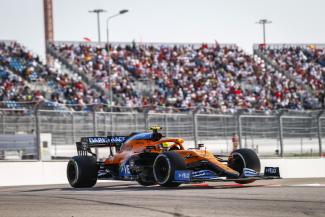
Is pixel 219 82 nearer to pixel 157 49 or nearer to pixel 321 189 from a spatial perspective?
pixel 157 49

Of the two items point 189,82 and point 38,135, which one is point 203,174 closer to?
point 38,135

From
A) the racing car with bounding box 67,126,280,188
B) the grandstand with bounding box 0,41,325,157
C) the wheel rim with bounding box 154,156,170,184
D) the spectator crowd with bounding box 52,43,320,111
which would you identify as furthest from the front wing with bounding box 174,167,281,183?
the spectator crowd with bounding box 52,43,320,111

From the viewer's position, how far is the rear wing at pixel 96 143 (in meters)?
17.8

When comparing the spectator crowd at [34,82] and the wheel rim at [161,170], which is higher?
the spectator crowd at [34,82]

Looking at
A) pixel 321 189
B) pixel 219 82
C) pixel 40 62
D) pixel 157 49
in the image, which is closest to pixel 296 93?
pixel 219 82

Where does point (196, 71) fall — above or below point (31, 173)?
above

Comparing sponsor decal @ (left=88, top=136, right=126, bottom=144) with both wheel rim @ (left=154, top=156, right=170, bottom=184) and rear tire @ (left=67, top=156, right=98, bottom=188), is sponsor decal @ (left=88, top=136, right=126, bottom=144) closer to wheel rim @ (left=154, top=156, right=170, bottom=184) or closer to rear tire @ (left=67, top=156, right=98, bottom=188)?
rear tire @ (left=67, top=156, right=98, bottom=188)

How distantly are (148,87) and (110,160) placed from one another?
28.7m

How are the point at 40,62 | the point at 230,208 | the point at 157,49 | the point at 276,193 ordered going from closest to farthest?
the point at 230,208 → the point at 276,193 → the point at 40,62 → the point at 157,49

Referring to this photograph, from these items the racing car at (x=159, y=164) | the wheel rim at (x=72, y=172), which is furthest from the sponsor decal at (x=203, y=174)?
the wheel rim at (x=72, y=172)

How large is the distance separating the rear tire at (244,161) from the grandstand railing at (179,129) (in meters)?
6.70

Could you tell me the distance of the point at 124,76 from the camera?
1837 inches

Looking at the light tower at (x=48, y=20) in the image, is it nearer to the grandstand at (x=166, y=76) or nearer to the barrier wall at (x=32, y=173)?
the grandstand at (x=166, y=76)

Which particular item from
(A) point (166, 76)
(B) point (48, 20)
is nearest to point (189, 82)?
(A) point (166, 76)
